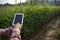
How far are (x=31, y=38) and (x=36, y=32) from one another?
38 cm

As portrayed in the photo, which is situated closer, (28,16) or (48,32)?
(28,16)

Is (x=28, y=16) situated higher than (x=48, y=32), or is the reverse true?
(x=28, y=16)

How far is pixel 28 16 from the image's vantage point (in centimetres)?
536

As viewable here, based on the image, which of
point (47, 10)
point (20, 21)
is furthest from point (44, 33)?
point (20, 21)

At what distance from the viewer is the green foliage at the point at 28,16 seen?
4.81 metres

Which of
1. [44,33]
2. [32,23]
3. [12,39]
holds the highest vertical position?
[12,39]

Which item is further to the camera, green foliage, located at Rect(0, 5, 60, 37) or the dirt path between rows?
the dirt path between rows

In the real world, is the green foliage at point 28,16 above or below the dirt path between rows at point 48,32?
above

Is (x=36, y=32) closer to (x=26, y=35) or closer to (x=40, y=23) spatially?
(x=40, y=23)

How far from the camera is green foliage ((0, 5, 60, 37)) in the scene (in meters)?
4.81

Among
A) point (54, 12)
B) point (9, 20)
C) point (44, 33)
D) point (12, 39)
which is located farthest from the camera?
point (54, 12)

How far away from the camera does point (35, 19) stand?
5680 mm

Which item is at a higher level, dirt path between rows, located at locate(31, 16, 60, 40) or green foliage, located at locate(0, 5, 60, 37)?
green foliage, located at locate(0, 5, 60, 37)

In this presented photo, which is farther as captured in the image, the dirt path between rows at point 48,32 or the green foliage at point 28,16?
the dirt path between rows at point 48,32
